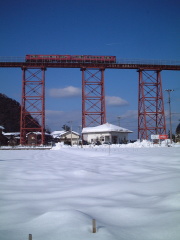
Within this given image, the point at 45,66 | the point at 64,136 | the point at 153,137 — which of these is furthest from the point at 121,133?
the point at 64,136

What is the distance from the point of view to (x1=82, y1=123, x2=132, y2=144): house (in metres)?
28.9

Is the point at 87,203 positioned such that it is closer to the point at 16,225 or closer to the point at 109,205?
the point at 109,205

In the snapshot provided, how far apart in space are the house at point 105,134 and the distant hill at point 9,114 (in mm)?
34039

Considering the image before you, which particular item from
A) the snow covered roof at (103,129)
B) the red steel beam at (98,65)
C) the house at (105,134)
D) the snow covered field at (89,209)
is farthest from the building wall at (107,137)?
the snow covered field at (89,209)

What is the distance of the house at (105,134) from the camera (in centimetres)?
2886

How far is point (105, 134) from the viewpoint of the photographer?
2905 cm

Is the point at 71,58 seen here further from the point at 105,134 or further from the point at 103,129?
the point at 105,134

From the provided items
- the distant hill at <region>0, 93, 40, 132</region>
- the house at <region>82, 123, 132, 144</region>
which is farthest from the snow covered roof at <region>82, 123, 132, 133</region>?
the distant hill at <region>0, 93, 40, 132</region>

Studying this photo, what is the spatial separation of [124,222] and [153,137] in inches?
970

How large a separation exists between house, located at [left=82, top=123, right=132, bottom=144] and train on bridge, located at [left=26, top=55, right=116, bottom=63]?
317 inches

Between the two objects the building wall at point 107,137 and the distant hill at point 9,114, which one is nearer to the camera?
the building wall at point 107,137

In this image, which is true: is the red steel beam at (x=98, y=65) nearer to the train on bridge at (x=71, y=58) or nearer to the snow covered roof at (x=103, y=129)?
the train on bridge at (x=71, y=58)

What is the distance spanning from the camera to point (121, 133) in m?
30.3

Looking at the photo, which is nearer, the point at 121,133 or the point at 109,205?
the point at 109,205
